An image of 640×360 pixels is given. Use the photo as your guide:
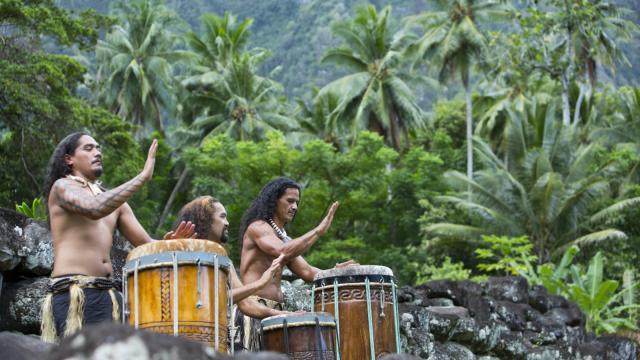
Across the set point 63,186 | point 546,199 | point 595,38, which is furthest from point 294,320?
point 595,38

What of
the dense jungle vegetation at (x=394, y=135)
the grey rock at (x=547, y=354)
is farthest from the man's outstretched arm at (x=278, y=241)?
the dense jungle vegetation at (x=394, y=135)

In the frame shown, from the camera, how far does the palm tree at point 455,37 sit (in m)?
38.7

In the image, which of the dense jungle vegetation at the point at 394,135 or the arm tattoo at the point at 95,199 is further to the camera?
the dense jungle vegetation at the point at 394,135

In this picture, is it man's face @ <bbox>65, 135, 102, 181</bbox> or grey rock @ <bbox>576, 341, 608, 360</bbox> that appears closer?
man's face @ <bbox>65, 135, 102, 181</bbox>

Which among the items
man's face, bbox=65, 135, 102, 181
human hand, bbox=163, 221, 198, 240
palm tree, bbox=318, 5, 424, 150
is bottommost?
human hand, bbox=163, 221, 198, 240

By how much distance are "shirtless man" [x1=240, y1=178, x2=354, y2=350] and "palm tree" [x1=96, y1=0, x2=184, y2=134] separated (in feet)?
116

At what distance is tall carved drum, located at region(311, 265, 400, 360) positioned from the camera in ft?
21.3

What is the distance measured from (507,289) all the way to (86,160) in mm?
8044

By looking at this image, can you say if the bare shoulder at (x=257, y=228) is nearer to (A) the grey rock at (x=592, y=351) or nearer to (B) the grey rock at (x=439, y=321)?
(B) the grey rock at (x=439, y=321)

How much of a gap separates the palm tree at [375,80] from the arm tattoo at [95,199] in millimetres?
33877

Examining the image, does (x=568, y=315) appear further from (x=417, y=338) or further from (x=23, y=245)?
(x=23, y=245)

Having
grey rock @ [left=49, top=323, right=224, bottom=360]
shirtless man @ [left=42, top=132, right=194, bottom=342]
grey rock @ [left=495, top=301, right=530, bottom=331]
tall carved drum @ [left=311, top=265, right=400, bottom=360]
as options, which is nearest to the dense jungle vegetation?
grey rock @ [left=495, top=301, right=530, bottom=331]

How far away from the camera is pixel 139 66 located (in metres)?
42.4

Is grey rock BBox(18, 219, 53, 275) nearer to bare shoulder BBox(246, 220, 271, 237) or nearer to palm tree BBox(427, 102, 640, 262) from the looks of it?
bare shoulder BBox(246, 220, 271, 237)
